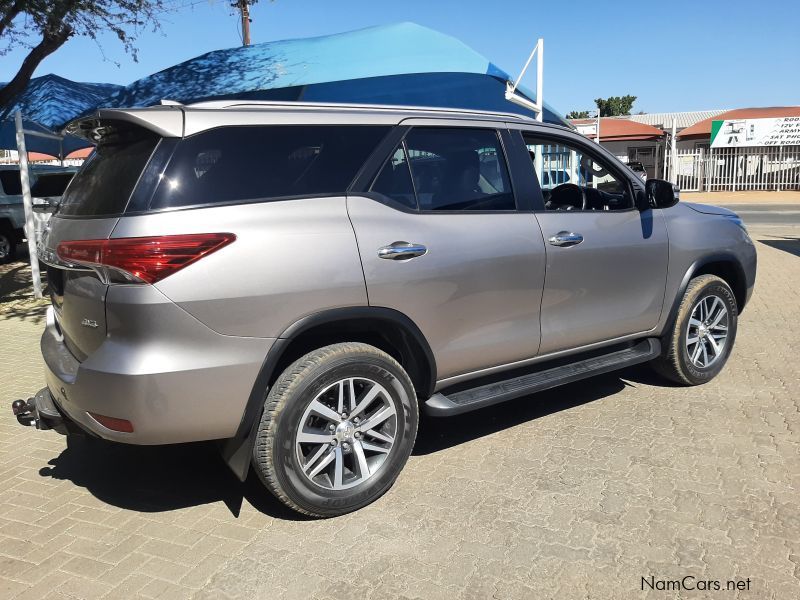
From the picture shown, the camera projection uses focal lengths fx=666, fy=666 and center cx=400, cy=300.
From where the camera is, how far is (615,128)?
30.6m

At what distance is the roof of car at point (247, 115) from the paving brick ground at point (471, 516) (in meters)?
1.88

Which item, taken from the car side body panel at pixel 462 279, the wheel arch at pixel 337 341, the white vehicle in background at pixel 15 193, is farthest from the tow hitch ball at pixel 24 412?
the white vehicle in background at pixel 15 193

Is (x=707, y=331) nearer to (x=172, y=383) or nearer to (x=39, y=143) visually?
(x=172, y=383)

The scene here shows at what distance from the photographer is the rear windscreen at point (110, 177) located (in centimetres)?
287

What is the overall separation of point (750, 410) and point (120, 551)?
13.0 ft

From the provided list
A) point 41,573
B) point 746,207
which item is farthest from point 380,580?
point 746,207

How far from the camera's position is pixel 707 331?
16.4 ft

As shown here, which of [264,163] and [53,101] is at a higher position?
[53,101]

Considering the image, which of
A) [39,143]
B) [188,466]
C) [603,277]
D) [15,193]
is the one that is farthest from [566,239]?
[39,143]

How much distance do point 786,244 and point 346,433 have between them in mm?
13713

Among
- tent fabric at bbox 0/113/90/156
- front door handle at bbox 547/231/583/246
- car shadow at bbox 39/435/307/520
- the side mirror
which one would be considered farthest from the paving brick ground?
tent fabric at bbox 0/113/90/156

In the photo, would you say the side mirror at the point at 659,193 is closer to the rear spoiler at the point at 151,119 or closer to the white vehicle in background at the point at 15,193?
the rear spoiler at the point at 151,119

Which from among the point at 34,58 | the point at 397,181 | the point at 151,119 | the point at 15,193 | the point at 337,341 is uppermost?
the point at 34,58

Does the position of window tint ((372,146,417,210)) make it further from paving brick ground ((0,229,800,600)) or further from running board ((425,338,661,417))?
paving brick ground ((0,229,800,600))
